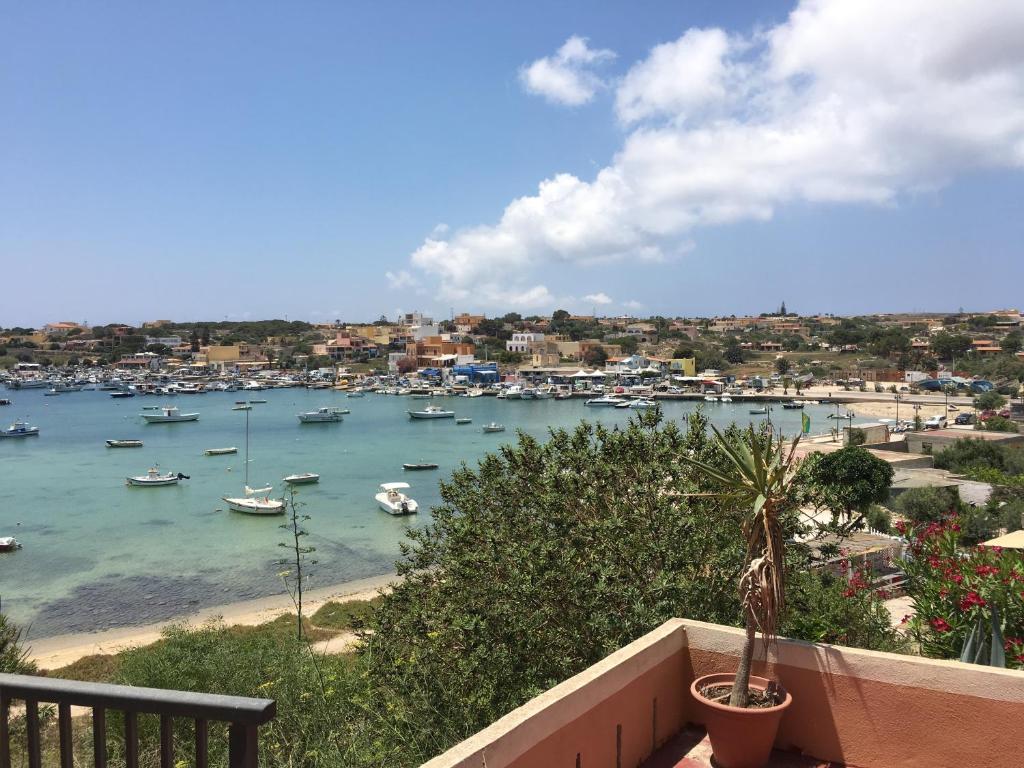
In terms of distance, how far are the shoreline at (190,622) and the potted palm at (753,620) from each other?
10.5 metres

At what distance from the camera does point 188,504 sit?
29.5m

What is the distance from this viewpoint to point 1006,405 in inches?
2167

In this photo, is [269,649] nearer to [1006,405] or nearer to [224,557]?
[224,557]

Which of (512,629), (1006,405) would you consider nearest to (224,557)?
(512,629)

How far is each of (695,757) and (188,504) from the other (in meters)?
29.5

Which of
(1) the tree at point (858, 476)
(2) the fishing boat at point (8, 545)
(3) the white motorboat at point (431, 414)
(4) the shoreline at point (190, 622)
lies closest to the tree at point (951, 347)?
(3) the white motorboat at point (431, 414)

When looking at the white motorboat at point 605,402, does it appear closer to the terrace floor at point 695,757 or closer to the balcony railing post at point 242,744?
the terrace floor at point 695,757

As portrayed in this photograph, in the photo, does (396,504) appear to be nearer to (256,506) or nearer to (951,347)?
(256,506)

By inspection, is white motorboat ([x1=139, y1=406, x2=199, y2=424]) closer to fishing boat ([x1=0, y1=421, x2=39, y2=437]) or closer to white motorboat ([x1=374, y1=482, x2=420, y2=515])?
fishing boat ([x1=0, y1=421, x2=39, y2=437])

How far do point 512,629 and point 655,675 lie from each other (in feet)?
6.77

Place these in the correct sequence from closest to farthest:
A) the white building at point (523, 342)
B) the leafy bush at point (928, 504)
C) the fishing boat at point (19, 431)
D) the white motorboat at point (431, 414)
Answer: the leafy bush at point (928, 504) → the fishing boat at point (19, 431) → the white motorboat at point (431, 414) → the white building at point (523, 342)

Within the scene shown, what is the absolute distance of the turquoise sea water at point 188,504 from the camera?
1905 cm

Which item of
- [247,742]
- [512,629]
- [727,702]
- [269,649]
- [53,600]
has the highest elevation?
[247,742]

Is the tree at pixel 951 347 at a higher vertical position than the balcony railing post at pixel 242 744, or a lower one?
higher
